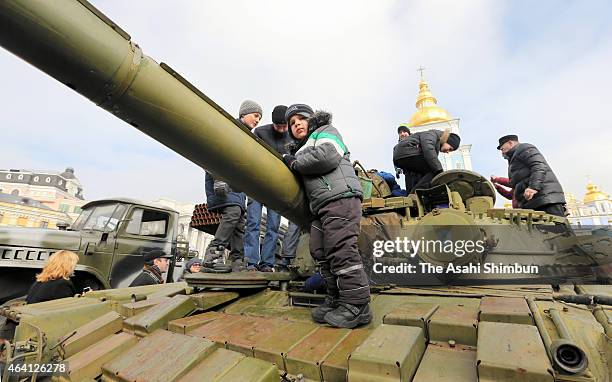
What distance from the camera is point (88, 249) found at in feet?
20.3

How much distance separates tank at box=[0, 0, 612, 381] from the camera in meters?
1.50

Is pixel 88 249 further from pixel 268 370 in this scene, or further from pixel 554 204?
pixel 554 204

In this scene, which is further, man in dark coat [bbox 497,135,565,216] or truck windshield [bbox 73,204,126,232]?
truck windshield [bbox 73,204,126,232]

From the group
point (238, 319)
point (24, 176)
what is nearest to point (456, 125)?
point (238, 319)

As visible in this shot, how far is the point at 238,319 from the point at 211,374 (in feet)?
2.65

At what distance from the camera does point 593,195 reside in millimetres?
40000

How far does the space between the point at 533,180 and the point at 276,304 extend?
Answer: 12.0ft

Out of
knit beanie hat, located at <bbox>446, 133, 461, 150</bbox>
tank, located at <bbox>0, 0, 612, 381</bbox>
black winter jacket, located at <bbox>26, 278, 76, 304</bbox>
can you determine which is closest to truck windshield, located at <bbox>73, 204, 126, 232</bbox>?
black winter jacket, located at <bbox>26, 278, 76, 304</bbox>

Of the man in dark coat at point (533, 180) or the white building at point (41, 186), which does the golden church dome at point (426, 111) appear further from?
the white building at point (41, 186)

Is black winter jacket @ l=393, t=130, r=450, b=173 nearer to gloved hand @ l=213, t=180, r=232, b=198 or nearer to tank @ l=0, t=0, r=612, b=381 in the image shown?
tank @ l=0, t=0, r=612, b=381

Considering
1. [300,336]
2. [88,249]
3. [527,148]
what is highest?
[527,148]

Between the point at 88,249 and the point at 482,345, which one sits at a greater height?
the point at 88,249

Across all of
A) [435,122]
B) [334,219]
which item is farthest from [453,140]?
[435,122]

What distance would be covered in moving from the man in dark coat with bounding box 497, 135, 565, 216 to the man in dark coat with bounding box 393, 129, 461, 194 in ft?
3.15
